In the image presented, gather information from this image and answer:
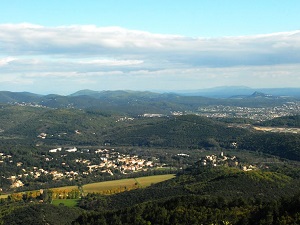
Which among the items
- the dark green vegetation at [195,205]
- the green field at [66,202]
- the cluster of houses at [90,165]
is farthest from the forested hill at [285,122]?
the green field at [66,202]

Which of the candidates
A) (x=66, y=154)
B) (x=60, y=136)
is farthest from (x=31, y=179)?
(x=60, y=136)

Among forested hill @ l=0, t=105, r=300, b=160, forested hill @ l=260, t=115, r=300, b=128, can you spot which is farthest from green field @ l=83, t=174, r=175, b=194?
forested hill @ l=260, t=115, r=300, b=128

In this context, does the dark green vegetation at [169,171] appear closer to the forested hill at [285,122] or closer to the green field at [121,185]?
the forested hill at [285,122]

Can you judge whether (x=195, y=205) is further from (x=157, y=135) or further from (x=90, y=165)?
(x=157, y=135)

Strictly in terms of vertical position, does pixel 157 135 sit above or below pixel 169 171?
above

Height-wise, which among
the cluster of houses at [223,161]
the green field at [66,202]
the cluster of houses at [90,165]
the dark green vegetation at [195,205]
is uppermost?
the dark green vegetation at [195,205]

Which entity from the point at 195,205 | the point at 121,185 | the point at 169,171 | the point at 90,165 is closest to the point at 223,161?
the point at 169,171

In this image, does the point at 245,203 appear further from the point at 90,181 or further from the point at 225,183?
the point at 90,181

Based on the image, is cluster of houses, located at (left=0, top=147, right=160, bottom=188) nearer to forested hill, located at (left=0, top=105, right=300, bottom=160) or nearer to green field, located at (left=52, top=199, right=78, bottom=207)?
green field, located at (left=52, top=199, right=78, bottom=207)
